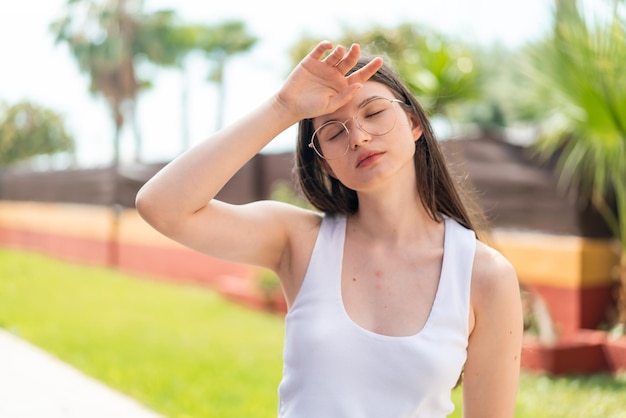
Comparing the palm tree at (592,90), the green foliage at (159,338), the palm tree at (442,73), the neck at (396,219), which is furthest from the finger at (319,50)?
the palm tree at (442,73)

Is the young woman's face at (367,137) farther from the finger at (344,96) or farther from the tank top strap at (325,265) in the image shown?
the tank top strap at (325,265)

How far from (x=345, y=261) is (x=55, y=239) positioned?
14.5 meters

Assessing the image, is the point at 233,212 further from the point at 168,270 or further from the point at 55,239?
the point at 55,239

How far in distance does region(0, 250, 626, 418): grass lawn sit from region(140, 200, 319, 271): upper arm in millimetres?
2487

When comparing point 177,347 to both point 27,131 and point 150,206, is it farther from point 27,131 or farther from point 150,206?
point 27,131

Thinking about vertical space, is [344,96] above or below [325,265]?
above

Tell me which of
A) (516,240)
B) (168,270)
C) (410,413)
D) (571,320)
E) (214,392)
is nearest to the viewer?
(410,413)

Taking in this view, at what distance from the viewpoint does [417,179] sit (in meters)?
1.93

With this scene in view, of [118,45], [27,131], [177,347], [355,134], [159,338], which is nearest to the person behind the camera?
[355,134]

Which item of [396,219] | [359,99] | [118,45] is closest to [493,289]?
[396,219]

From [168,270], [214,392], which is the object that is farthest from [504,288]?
[168,270]

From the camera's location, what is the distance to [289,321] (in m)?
1.78

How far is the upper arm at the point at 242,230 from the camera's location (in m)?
1.74

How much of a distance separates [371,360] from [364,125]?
55cm
